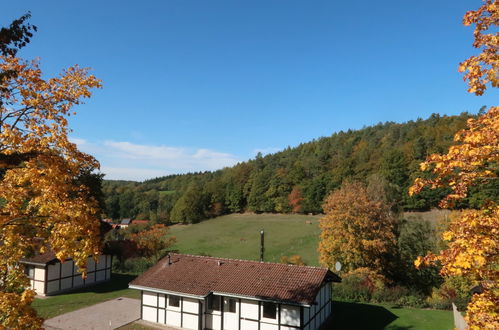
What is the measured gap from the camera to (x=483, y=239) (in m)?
5.86

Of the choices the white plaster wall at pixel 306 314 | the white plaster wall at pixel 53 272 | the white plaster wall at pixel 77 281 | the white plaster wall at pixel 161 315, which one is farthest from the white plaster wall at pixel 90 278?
the white plaster wall at pixel 306 314

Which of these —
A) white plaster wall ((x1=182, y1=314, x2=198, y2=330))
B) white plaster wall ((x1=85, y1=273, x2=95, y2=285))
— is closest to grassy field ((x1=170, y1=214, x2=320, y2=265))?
white plaster wall ((x1=85, y1=273, x2=95, y2=285))

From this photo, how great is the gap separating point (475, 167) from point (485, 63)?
6.71 ft

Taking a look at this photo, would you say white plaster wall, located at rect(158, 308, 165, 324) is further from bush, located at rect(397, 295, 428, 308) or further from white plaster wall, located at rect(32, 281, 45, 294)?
bush, located at rect(397, 295, 428, 308)

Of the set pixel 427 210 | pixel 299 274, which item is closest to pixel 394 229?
pixel 299 274

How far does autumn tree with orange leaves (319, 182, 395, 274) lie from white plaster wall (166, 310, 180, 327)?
14112 millimetres

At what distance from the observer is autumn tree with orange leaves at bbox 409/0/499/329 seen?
598 centimetres

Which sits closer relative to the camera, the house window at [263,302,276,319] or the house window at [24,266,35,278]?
the house window at [263,302,276,319]

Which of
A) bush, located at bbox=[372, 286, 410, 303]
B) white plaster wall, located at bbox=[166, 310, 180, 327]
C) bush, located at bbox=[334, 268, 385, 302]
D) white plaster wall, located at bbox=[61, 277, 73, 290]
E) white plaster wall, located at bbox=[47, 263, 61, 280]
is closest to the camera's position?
white plaster wall, located at bbox=[166, 310, 180, 327]

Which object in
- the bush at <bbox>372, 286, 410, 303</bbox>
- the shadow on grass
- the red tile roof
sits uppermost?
the red tile roof

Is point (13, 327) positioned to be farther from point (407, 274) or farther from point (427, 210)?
point (427, 210)

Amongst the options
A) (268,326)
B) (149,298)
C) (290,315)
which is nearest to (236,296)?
(268,326)

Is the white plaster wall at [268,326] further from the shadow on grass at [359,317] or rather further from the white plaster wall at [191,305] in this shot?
the shadow on grass at [359,317]

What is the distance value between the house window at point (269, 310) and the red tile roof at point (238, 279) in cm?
75
